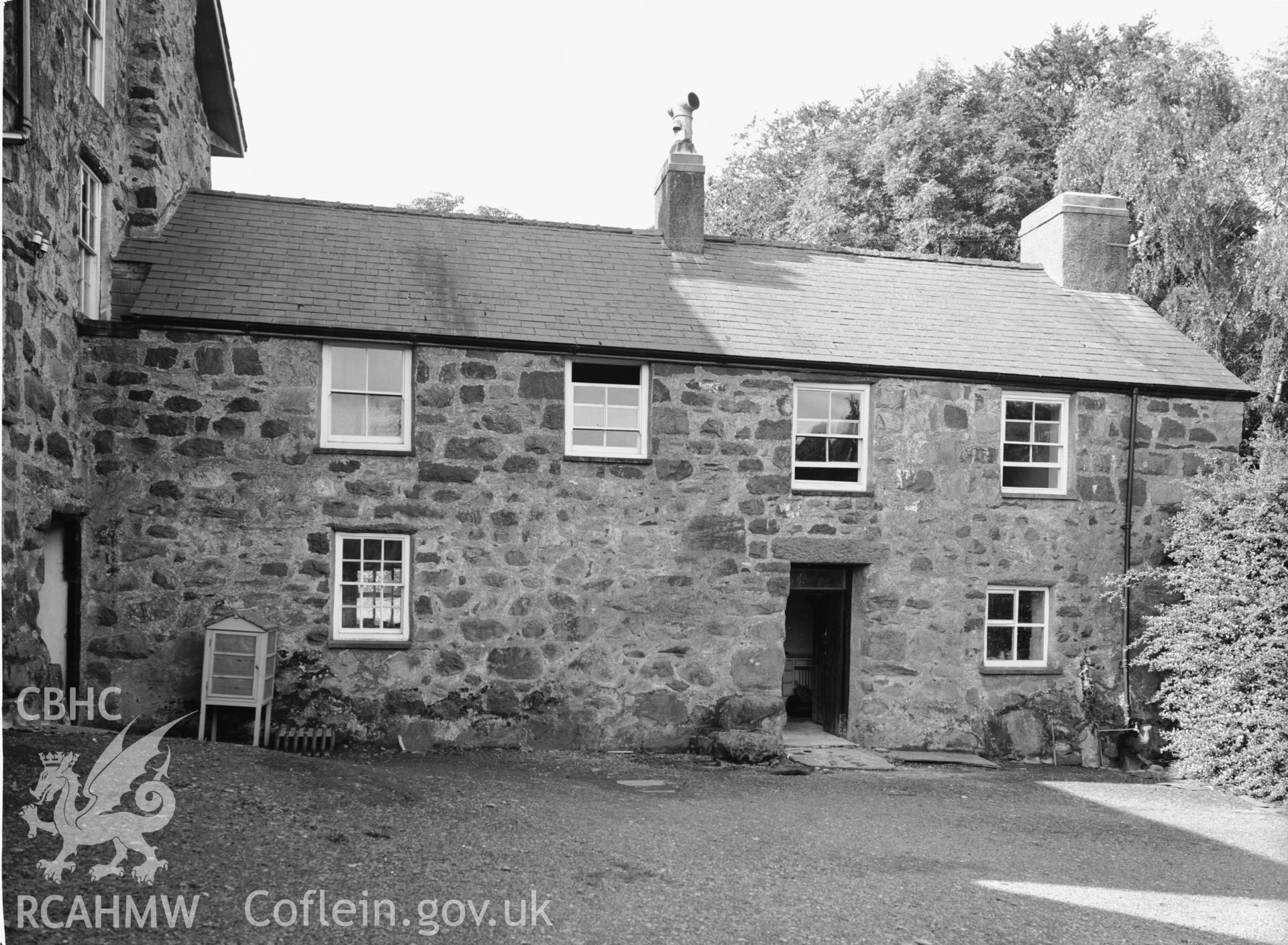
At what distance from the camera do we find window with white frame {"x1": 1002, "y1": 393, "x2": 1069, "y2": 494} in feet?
46.3

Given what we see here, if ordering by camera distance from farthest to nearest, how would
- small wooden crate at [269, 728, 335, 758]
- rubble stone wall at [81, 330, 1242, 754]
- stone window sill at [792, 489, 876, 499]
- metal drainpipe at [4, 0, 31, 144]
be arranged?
stone window sill at [792, 489, 876, 499]
rubble stone wall at [81, 330, 1242, 754]
small wooden crate at [269, 728, 335, 758]
metal drainpipe at [4, 0, 31, 144]

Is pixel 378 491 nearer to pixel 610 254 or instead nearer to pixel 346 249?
pixel 346 249

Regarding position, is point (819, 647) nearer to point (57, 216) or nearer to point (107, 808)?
point (107, 808)

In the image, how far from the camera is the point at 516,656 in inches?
492

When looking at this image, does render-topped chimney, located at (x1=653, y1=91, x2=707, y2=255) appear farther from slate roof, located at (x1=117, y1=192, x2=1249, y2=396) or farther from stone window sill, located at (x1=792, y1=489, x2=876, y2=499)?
stone window sill, located at (x1=792, y1=489, x2=876, y2=499)

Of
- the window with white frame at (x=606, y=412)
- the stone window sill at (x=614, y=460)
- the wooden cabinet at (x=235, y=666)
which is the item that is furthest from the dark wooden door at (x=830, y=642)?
the wooden cabinet at (x=235, y=666)

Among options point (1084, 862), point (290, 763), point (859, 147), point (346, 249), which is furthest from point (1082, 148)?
point (290, 763)

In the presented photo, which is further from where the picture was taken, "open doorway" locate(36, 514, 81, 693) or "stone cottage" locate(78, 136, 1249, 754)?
"stone cottage" locate(78, 136, 1249, 754)

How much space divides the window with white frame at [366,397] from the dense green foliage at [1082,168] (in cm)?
1624

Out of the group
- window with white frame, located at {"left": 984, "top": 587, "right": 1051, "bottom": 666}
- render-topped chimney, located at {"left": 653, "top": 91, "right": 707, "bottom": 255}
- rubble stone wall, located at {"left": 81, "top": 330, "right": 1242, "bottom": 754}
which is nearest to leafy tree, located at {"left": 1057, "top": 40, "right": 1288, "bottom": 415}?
rubble stone wall, located at {"left": 81, "top": 330, "right": 1242, "bottom": 754}

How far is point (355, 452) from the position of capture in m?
12.3

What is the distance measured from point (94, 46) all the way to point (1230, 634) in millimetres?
14689

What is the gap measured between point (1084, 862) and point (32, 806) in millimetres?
7796

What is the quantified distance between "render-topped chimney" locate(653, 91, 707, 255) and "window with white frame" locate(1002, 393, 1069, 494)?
16.2 ft
